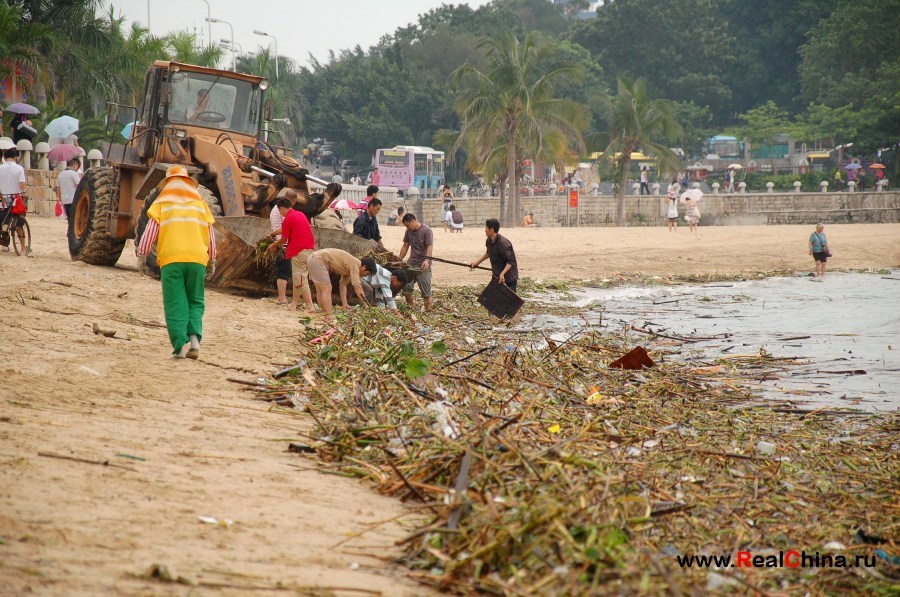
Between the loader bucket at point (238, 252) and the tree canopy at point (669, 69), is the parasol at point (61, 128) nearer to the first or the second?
the loader bucket at point (238, 252)

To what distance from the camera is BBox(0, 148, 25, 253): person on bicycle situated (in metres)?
15.4

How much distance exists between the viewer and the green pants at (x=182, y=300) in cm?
777

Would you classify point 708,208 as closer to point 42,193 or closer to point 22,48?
point 22,48

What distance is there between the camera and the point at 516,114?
43.7 m

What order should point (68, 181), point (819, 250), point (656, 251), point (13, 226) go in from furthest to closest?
point (656, 251) < point (819, 250) < point (68, 181) < point (13, 226)

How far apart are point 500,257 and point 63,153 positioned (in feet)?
60.5

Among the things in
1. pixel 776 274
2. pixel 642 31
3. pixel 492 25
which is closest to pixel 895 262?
pixel 776 274

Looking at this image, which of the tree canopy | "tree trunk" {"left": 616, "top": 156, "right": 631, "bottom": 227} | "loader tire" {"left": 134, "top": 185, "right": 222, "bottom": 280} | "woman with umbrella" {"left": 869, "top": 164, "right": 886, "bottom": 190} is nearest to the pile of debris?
"loader tire" {"left": 134, "top": 185, "right": 222, "bottom": 280}

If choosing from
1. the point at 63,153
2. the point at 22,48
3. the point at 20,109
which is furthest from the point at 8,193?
the point at 22,48

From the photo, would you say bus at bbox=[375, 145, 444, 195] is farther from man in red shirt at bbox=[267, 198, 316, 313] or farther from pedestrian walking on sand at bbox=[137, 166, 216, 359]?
pedestrian walking on sand at bbox=[137, 166, 216, 359]

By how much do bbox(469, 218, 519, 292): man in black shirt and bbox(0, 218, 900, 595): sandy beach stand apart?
378cm

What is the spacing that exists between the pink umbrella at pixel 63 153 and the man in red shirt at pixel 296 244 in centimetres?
1737

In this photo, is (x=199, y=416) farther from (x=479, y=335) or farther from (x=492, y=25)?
(x=492, y=25)

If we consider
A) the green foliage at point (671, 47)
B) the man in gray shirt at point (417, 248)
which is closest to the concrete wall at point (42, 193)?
the man in gray shirt at point (417, 248)
